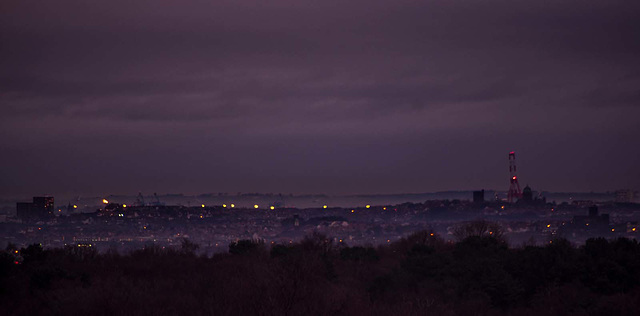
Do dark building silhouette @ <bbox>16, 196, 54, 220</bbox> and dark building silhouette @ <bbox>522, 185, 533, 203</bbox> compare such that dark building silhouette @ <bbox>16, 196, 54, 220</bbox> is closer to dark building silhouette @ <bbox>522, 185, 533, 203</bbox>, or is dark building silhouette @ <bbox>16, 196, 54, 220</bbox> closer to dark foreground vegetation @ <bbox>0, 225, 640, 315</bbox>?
dark foreground vegetation @ <bbox>0, 225, 640, 315</bbox>

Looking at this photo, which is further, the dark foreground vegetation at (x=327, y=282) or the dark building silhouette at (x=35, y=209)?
the dark building silhouette at (x=35, y=209)

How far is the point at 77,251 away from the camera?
40250mm

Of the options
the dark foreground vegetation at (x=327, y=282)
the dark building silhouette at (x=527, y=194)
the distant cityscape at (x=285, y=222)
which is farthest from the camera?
the dark building silhouette at (x=527, y=194)

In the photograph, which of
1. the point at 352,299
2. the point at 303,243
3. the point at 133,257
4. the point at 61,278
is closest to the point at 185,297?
the point at 352,299

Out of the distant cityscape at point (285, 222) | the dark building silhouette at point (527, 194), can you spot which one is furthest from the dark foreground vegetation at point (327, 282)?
the dark building silhouette at point (527, 194)

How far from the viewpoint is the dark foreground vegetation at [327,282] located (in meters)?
22.0

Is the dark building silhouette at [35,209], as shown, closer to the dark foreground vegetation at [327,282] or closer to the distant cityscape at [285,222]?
the distant cityscape at [285,222]

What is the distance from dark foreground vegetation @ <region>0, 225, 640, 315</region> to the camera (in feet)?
72.1

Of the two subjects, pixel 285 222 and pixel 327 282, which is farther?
pixel 285 222

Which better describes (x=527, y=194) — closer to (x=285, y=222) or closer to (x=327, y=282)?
(x=285, y=222)

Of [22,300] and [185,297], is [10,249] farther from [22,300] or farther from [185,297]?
[185,297]

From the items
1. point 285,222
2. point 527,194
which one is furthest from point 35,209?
point 527,194

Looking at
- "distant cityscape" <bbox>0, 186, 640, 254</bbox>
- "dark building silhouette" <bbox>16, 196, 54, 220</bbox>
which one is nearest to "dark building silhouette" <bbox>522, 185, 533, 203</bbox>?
"distant cityscape" <bbox>0, 186, 640, 254</bbox>

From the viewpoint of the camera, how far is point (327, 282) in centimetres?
3048
